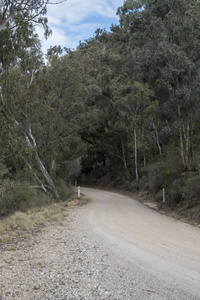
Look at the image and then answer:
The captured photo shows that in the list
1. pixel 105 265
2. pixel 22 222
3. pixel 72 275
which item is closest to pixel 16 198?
pixel 22 222

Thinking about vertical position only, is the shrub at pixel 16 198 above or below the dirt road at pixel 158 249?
above

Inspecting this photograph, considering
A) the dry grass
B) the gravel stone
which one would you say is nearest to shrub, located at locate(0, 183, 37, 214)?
the dry grass

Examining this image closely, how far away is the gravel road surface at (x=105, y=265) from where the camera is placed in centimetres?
487

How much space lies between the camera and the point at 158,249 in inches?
301

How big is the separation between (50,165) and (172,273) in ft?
65.3

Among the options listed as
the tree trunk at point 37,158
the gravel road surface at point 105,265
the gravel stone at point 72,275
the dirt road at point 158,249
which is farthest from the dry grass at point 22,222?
the tree trunk at point 37,158

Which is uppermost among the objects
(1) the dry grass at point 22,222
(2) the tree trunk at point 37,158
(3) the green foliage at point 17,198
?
(2) the tree trunk at point 37,158

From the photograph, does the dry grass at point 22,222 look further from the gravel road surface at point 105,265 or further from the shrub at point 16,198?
the shrub at point 16,198

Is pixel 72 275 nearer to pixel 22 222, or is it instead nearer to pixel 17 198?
pixel 22 222

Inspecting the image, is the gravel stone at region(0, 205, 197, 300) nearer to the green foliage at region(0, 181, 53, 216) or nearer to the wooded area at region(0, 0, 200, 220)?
the wooded area at region(0, 0, 200, 220)

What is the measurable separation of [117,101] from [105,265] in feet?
79.1

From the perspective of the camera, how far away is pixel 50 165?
24750 millimetres

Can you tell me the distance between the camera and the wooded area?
39.1 feet

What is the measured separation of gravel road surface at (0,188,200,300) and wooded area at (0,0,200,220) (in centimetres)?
454
